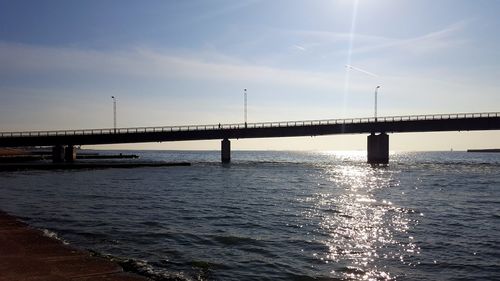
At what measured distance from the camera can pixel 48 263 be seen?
11.7 meters

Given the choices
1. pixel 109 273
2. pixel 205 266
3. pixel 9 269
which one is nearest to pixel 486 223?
pixel 205 266

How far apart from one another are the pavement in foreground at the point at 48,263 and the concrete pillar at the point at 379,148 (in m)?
105

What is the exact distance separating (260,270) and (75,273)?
5.68 meters

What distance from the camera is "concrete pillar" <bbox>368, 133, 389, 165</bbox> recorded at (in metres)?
113

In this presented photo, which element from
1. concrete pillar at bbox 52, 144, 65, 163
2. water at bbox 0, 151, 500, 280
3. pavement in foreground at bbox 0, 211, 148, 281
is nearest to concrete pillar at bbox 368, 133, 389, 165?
concrete pillar at bbox 52, 144, 65, 163

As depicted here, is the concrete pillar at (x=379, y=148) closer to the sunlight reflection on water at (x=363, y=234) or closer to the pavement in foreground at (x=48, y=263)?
the sunlight reflection on water at (x=363, y=234)

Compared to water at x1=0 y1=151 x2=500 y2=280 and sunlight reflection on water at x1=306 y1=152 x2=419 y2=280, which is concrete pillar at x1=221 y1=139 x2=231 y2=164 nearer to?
water at x1=0 y1=151 x2=500 y2=280

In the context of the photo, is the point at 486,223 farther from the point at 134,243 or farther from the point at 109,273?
the point at 109,273

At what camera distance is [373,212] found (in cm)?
2830

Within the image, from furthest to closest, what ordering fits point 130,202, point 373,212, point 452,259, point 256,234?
1. point 130,202
2. point 373,212
3. point 256,234
4. point 452,259

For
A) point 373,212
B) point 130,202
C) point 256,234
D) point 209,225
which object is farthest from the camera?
point 130,202

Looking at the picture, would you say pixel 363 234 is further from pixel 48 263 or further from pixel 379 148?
pixel 379 148

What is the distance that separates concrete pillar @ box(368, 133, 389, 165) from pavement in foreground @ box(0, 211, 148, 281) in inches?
4129

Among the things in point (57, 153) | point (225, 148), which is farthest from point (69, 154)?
point (225, 148)
